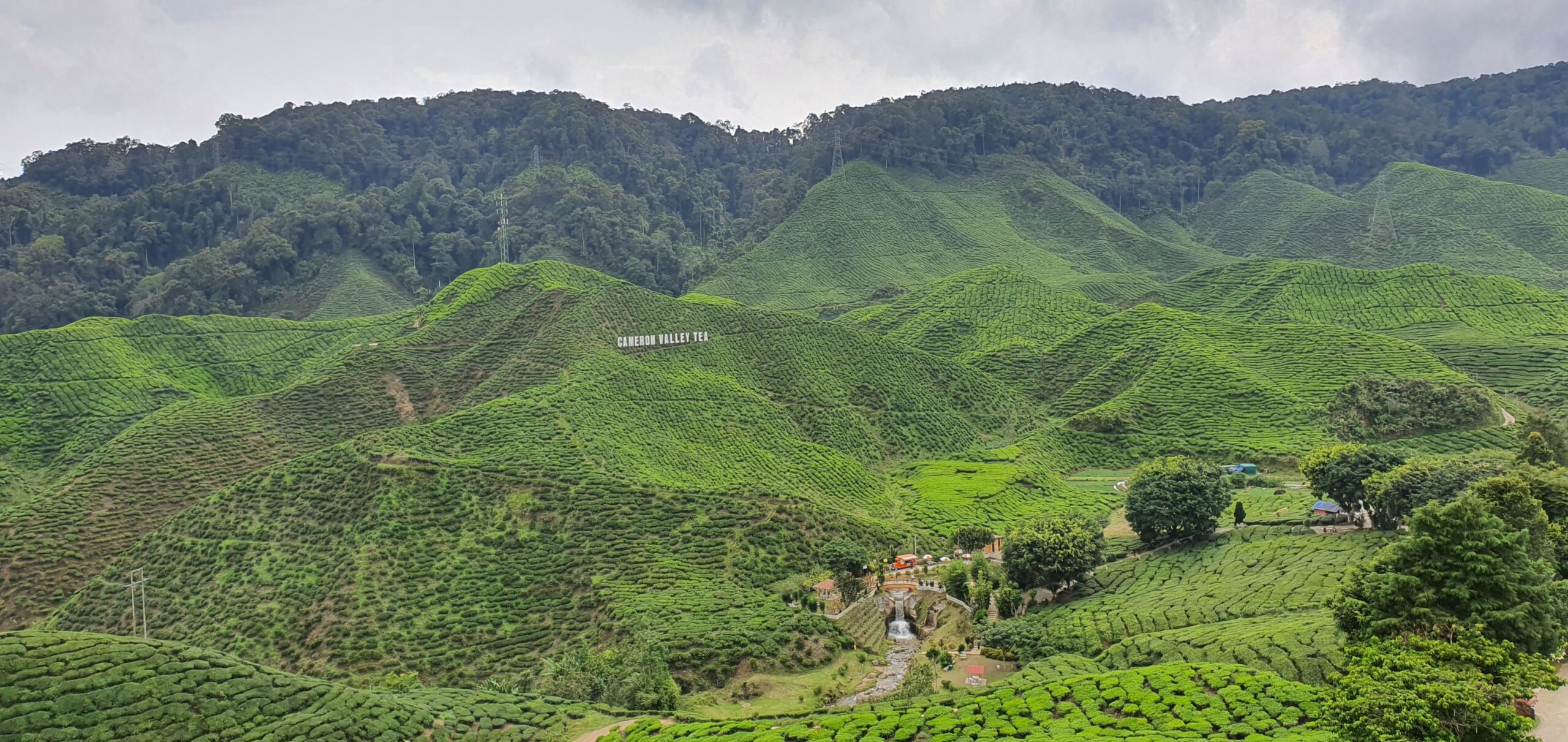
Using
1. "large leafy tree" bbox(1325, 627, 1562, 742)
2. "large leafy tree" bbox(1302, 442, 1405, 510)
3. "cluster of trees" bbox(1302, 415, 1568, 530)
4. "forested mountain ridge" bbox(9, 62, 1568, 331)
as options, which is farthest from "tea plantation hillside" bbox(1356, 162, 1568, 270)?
"large leafy tree" bbox(1325, 627, 1562, 742)

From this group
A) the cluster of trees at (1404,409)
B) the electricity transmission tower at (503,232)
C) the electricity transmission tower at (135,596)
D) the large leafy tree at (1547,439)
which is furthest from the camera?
the electricity transmission tower at (503,232)

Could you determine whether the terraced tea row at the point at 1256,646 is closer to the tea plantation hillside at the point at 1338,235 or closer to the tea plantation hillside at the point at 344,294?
the tea plantation hillside at the point at 344,294

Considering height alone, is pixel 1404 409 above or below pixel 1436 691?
above

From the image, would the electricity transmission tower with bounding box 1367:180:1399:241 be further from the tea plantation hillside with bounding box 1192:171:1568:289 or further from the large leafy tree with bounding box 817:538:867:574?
the large leafy tree with bounding box 817:538:867:574

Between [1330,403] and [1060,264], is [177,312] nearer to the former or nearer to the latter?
[1060,264]

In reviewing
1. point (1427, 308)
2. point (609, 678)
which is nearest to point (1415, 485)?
point (609, 678)

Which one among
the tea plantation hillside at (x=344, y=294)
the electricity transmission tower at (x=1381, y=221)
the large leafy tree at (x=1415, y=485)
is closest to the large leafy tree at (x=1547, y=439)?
the large leafy tree at (x=1415, y=485)

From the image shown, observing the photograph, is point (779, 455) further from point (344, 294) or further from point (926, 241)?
point (926, 241)

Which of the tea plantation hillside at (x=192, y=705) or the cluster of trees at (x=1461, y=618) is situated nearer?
the cluster of trees at (x=1461, y=618)
